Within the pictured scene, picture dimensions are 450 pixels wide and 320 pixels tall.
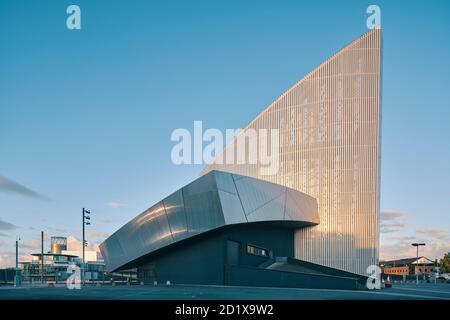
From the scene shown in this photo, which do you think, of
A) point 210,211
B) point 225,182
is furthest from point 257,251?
point 225,182

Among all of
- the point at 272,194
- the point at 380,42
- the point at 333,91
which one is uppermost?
the point at 380,42

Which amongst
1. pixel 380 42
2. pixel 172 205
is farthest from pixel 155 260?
pixel 380 42

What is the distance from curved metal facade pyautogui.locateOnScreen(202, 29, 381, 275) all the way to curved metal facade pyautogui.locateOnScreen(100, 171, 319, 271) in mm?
2050

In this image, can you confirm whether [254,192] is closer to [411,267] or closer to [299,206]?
[299,206]

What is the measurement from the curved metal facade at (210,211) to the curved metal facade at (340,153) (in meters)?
2.05

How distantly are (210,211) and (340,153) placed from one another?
45.9ft

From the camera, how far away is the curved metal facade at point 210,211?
39438 millimetres

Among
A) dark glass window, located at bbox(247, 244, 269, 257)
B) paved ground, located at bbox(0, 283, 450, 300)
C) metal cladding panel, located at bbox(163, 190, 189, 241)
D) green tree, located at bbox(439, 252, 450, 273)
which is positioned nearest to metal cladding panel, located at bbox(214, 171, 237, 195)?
metal cladding panel, located at bbox(163, 190, 189, 241)

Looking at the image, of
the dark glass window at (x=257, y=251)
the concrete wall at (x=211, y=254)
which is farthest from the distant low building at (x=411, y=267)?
the dark glass window at (x=257, y=251)

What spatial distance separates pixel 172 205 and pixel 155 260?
8.69 metres

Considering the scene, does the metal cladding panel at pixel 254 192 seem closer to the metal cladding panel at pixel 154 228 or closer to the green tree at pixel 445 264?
the metal cladding panel at pixel 154 228

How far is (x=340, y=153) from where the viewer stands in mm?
46781

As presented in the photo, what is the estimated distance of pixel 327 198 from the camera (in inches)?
1855
